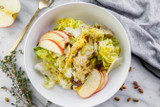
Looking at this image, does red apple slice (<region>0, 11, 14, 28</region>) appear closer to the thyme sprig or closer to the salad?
the thyme sprig

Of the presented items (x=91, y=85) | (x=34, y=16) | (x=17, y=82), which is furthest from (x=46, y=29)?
(x=91, y=85)

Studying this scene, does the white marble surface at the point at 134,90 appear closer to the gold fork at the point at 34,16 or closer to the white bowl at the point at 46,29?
the gold fork at the point at 34,16

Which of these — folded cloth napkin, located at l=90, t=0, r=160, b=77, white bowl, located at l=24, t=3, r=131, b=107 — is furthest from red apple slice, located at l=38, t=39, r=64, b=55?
folded cloth napkin, located at l=90, t=0, r=160, b=77

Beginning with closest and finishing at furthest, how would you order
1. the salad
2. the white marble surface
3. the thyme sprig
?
the salad
the thyme sprig
the white marble surface

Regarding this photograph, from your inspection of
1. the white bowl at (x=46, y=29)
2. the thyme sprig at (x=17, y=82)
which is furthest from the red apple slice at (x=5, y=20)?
the white bowl at (x=46, y=29)

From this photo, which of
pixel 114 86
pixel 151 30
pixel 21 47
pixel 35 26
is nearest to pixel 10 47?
pixel 21 47

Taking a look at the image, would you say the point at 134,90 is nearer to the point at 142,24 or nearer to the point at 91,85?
the point at 91,85
